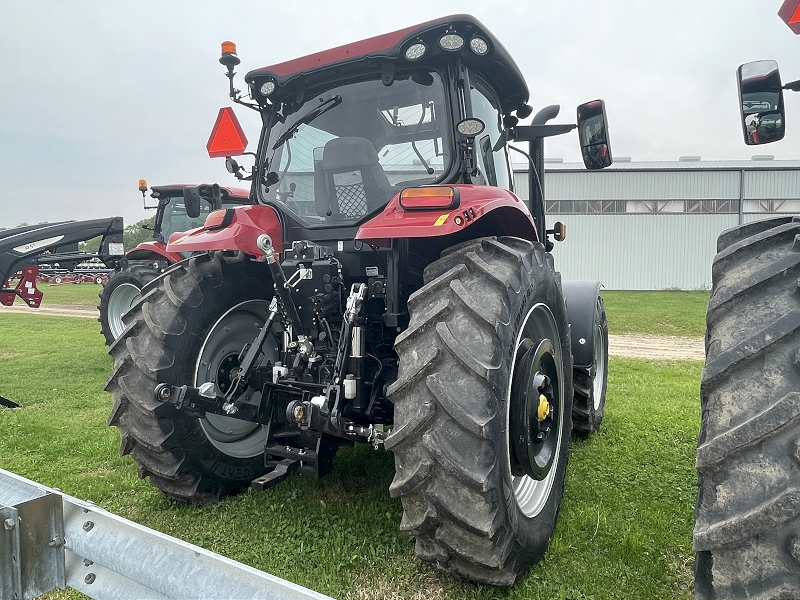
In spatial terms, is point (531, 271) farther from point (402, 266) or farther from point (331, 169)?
point (331, 169)

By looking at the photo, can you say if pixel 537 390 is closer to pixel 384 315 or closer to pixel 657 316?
pixel 384 315

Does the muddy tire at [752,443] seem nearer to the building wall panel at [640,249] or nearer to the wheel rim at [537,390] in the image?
the wheel rim at [537,390]

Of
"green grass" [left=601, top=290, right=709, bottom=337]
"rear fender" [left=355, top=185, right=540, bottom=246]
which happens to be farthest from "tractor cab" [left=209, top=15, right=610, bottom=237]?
"green grass" [left=601, top=290, right=709, bottom=337]

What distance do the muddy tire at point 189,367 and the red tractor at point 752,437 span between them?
2373 millimetres

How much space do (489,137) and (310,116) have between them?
3.41ft

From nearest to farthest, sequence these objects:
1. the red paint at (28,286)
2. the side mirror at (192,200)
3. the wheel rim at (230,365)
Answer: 1. the wheel rim at (230,365)
2. the side mirror at (192,200)
3. the red paint at (28,286)

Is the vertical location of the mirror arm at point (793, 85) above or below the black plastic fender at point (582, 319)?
above

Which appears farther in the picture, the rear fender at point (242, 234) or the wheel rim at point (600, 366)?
the wheel rim at point (600, 366)

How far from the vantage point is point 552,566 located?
2492 mm

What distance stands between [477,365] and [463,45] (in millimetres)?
1625

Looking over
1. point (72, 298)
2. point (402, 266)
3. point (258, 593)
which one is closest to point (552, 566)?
point (402, 266)

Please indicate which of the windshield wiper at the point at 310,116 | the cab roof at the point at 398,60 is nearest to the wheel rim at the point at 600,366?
the cab roof at the point at 398,60

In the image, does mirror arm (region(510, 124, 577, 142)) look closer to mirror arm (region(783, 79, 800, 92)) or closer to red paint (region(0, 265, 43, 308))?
mirror arm (region(783, 79, 800, 92))

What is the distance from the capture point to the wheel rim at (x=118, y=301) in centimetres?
826
